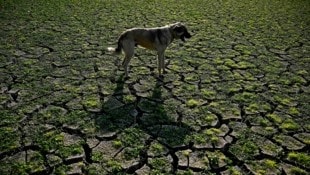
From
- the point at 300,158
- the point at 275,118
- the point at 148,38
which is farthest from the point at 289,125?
the point at 148,38

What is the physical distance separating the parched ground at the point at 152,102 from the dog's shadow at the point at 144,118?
0.05 ft

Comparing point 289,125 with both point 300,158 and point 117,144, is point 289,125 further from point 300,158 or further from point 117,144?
point 117,144

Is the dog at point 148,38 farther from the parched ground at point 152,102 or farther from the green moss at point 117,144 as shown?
the green moss at point 117,144

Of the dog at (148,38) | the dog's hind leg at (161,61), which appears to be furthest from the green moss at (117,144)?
the dog's hind leg at (161,61)

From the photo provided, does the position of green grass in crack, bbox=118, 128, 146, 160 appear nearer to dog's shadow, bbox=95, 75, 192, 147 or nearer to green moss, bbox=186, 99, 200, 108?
dog's shadow, bbox=95, 75, 192, 147

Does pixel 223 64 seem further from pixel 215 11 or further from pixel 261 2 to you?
pixel 261 2

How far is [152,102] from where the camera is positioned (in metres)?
5.57

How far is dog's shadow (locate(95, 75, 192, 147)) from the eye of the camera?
15.5ft

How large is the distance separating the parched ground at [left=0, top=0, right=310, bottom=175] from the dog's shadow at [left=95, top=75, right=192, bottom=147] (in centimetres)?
2

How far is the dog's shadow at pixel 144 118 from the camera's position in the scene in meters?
4.72

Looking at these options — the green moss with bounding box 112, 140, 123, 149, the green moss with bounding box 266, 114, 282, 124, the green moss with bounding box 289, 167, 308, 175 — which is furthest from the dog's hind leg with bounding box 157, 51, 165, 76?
the green moss with bounding box 289, 167, 308, 175

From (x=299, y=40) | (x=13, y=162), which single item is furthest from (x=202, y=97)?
(x=299, y=40)

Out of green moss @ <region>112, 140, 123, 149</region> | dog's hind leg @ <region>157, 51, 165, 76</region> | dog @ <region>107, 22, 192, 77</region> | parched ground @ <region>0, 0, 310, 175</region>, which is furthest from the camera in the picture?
dog's hind leg @ <region>157, 51, 165, 76</region>

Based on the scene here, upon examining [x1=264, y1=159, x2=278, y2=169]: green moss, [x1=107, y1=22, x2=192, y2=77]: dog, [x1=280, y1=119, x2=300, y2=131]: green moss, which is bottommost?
[x1=264, y1=159, x2=278, y2=169]: green moss
